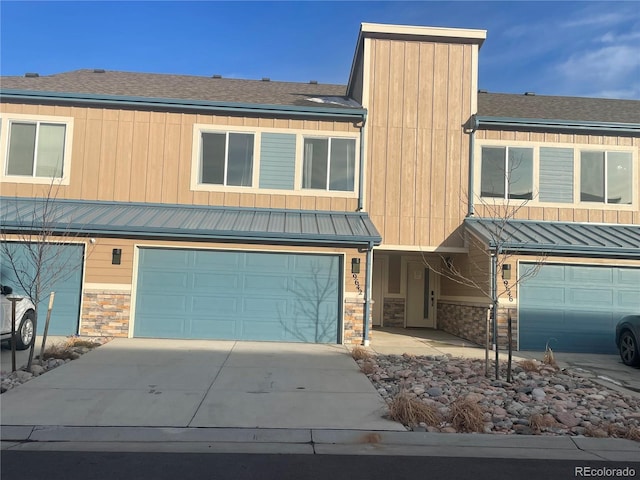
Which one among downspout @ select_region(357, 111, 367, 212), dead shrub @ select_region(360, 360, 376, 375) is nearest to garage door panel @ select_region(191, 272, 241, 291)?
downspout @ select_region(357, 111, 367, 212)

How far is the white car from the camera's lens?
9.16 metres

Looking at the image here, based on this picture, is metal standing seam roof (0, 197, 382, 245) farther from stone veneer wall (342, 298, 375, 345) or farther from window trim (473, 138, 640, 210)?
window trim (473, 138, 640, 210)

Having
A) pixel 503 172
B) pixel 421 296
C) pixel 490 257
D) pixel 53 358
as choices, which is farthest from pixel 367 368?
pixel 503 172

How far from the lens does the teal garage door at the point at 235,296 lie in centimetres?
1200

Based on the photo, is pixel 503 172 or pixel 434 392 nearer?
pixel 434 392

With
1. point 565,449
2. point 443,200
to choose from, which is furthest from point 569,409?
point 443,200

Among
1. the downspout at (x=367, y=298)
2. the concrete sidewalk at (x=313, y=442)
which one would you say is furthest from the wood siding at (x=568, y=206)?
the concrete sidewalk at (x=313, y=442)

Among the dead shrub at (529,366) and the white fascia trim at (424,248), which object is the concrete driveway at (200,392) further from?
the white fascia trim at (424,248)

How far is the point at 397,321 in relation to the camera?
53.1 feet

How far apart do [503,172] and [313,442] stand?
11013mm

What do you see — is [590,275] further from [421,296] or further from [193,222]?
[193,222]

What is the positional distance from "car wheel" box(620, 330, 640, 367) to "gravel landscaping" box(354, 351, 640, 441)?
6.31ft

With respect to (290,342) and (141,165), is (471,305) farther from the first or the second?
(141,165)

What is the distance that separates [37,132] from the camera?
13328 millimetres
